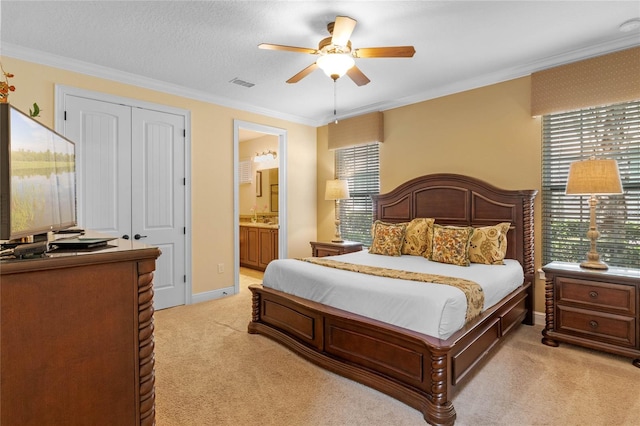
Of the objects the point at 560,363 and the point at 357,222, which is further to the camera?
the point at 357,222

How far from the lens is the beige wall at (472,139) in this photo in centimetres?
359

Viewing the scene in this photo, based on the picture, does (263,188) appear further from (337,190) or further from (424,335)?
(424,335)

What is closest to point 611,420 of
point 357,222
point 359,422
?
point 359,422

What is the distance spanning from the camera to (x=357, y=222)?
5.35 m

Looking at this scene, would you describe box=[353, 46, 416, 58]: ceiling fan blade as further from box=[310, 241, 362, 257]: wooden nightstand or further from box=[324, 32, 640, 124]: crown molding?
box=[310, 241, 362, 257]: wooden nightstand

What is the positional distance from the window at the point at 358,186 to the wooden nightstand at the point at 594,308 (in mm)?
2593

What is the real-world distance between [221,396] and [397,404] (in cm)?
115

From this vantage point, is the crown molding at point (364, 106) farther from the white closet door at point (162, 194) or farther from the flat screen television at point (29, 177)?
the flat screen television at point (29, 177)

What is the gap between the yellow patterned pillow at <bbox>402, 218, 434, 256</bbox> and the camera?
3.77 metres

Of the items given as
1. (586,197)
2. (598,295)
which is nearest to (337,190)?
(586,197)

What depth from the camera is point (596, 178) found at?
2820mm

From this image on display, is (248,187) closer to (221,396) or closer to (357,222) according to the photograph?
(357,222)

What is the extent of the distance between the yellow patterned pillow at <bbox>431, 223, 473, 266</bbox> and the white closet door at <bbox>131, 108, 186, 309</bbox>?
9.99 feet

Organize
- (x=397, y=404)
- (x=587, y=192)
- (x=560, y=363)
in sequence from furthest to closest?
(x=587, y=192) < (x=560, y=363) < (x=397, y=404)
